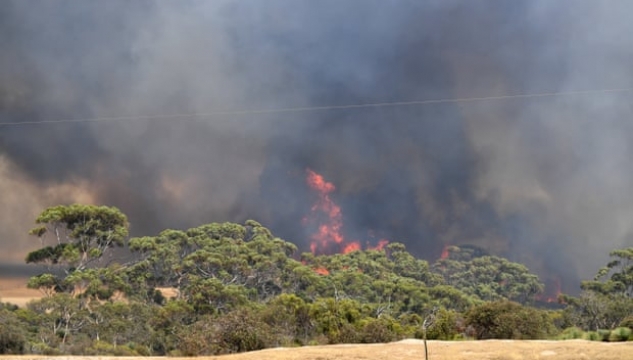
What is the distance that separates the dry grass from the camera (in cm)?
1156

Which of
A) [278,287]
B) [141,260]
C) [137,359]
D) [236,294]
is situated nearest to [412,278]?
[278,287]

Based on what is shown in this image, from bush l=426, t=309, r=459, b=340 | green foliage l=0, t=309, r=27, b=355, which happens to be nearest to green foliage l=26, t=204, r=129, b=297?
green foliage l=0, t=309, r=27, b=355

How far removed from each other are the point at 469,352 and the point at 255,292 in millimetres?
27911

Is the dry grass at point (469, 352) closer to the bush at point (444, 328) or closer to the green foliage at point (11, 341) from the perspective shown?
the bush at point (444, 328)

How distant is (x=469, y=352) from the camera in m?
12.2

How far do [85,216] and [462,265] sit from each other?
31476 mm

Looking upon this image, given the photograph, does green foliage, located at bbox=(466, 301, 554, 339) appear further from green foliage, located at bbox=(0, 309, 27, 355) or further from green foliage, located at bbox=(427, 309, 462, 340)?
green foliage, located at bbox=(0, 309, 27, 355)

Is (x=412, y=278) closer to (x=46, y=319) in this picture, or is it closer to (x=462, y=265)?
(x=462, y=265)

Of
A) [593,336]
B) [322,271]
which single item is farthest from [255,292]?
Answer: [593,336]

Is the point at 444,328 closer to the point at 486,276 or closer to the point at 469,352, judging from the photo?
the point at 469,352

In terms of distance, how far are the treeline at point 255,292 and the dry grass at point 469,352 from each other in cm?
844

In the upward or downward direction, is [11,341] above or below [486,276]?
below

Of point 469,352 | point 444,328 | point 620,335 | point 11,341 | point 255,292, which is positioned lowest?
point 469,352

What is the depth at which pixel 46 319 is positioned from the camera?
31938 millimetres
